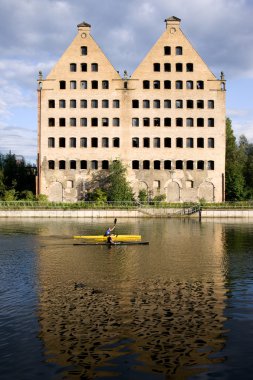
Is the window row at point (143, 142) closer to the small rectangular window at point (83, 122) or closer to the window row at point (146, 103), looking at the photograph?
the small rectangular window at point (83, 122)

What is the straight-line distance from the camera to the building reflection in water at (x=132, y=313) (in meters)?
11.7

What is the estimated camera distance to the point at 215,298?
1769cm

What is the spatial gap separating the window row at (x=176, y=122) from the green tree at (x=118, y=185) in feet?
23.1

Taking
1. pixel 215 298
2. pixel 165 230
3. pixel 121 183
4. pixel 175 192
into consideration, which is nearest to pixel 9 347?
pixel 215 298

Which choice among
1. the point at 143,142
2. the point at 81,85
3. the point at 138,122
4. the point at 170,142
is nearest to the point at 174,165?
the point at 170,142

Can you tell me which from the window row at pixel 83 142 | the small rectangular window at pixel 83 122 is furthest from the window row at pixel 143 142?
the small rectangular window at pixel 83 122

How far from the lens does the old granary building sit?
66938 millimetres

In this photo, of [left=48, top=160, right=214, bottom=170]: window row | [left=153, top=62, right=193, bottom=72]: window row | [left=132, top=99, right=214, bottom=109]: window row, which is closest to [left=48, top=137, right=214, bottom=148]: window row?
[left=48, top=160, right=214, bottom=170]: window row

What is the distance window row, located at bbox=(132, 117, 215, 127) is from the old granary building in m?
0.15

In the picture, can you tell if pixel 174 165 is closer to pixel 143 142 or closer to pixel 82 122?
pixel 143 142

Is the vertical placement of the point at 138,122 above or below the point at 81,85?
below

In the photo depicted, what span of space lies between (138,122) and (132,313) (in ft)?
176

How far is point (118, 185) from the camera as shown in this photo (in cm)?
6338

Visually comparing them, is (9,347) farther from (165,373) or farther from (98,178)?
(98,178)
